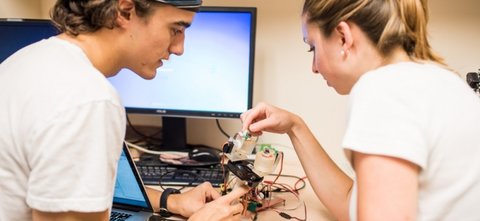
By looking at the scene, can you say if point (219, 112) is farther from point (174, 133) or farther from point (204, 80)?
point (174, 133)

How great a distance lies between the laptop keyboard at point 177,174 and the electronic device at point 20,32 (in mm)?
537

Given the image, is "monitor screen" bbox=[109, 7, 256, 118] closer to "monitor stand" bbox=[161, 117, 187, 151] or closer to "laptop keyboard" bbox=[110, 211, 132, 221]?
"monitor stand" bbox=[161, 117, 187, 151]

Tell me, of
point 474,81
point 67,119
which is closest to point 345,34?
point 67,119

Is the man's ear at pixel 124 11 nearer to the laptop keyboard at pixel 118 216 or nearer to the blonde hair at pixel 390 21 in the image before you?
the blonde hair at pixel 390 21

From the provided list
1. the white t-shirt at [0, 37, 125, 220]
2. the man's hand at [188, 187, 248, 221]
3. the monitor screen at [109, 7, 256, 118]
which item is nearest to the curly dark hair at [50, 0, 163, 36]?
the white t-shirt at [0, 37, 125, 220]

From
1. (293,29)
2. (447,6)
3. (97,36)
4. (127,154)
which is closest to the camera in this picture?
(97,36)

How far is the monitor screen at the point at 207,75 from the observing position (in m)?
1.43

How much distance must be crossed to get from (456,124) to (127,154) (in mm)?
759

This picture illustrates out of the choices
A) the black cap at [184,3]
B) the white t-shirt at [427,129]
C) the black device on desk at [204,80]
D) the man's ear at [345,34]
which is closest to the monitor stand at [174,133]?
the black device on desk at [204,80]

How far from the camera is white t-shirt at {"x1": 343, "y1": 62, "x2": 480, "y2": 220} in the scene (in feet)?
2.15

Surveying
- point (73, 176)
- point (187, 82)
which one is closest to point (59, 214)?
point (73, 176)

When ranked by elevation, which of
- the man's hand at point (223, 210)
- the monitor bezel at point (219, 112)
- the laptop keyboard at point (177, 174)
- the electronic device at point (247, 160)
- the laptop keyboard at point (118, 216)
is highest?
the monitor bezel at point (219, 112)

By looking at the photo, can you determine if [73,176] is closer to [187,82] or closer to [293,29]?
[187,82]

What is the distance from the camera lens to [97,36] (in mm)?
848
